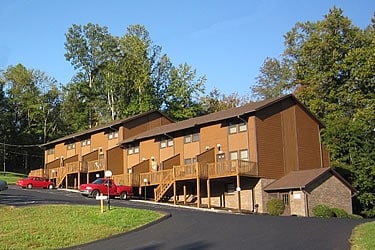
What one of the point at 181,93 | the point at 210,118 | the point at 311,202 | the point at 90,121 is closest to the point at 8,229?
the point at 311,202

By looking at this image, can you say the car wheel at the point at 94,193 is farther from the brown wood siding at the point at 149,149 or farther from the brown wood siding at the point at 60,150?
the brown wood siding at the point at 60,150

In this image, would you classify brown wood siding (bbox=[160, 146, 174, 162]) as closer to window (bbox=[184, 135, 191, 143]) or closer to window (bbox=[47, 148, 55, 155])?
window (bbox=[184, 135, 191, 143])

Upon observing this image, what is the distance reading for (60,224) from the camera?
1948cm

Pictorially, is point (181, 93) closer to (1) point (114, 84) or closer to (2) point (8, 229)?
(1) point (114, 84)

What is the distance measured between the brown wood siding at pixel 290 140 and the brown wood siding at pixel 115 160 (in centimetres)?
1594

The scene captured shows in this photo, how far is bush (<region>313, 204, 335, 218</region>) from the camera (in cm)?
3195

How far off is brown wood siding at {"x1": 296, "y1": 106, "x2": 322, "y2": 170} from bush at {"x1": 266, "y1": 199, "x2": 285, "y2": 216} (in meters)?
5.24

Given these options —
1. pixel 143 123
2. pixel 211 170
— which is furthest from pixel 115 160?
pixel 211 170

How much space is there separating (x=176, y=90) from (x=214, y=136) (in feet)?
89.6

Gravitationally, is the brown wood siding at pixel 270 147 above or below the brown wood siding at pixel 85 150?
below

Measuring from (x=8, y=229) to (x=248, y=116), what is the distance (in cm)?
2100

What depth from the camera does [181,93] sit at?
212 feet

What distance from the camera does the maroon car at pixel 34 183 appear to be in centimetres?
4619

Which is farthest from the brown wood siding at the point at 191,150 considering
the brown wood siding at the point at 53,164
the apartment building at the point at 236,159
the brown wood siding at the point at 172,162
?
A: the brown wood siding at the point at 53,164
